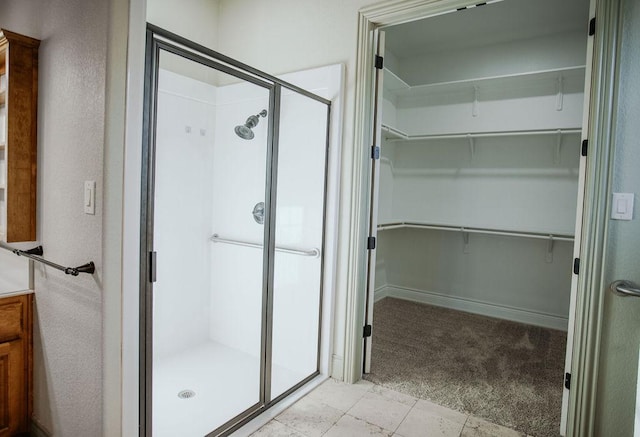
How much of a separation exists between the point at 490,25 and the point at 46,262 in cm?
379

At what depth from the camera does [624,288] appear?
62.1 inches

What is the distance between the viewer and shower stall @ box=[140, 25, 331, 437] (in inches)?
A: 75.3

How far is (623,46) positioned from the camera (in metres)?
1.59

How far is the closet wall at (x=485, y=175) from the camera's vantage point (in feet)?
11.3

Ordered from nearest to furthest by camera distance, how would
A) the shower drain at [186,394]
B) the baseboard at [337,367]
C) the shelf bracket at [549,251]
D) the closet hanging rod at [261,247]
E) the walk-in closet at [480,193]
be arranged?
the shower drain at [186,394], the closet hanging rod at [261,247], the baseboard at [337,367], the walk-in closet at [480,193], the shelf bracket at [549,251]

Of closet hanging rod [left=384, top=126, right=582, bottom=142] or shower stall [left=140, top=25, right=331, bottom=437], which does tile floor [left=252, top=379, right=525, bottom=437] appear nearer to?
shower stall [left=140, top=25, right=331, bottom=437]

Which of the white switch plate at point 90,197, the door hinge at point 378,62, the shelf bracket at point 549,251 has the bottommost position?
the shelf bracket at point 549,251

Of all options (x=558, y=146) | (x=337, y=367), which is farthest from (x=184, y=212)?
(x=558, y=146)

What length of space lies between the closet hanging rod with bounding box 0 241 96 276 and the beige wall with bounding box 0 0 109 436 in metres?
0.03

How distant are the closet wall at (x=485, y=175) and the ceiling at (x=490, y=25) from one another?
2.9 inches

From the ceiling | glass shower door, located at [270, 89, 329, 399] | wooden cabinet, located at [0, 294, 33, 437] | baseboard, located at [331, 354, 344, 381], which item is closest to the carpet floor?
baseboard, located at [331, 354, 344, 381]

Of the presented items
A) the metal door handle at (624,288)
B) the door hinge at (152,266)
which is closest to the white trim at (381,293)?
the metal door handle at (624,288)

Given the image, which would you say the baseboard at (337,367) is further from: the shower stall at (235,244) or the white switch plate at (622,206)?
the white switch plate at (622,206)

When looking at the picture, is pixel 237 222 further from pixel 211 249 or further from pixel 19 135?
pixel 19 135
